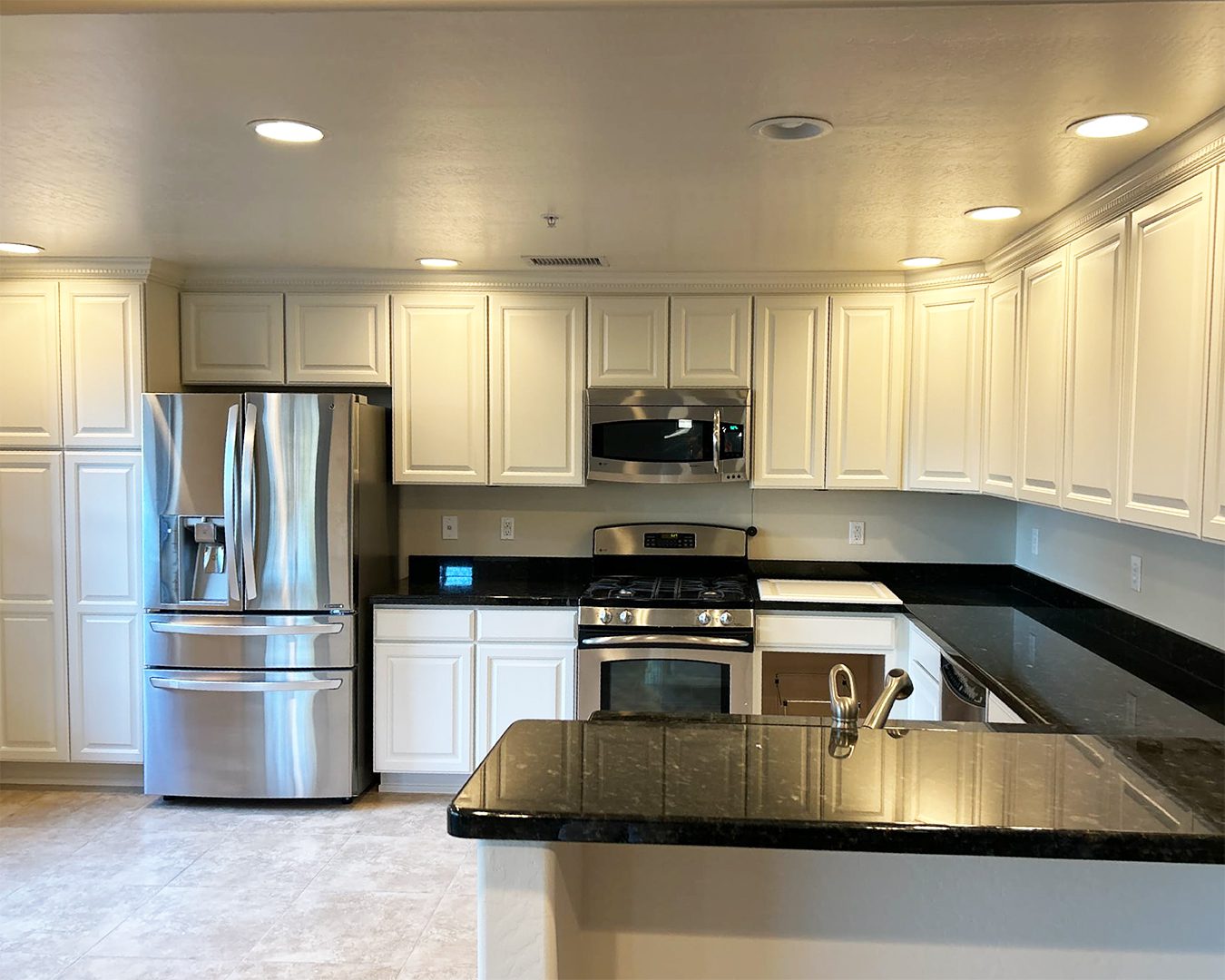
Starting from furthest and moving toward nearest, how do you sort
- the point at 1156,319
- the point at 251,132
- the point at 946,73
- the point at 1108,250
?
the point at 1108,250, the point at 1156,319, the point at 251,132, the point at 946,73

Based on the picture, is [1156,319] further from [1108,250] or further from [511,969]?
[511,969]

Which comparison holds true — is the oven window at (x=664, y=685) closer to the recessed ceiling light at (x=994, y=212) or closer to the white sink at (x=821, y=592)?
the white sink at (x=821, y=592)

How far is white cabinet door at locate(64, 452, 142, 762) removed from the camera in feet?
12.5

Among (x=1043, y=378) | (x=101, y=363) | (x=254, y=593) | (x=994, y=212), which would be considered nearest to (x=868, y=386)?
(x=1043, y=378)

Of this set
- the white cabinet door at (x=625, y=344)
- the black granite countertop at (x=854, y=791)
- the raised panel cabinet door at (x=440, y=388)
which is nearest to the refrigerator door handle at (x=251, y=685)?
the raised panel cabinet door at (x=440, y=388)

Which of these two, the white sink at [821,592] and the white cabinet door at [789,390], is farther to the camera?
the white cabinet door at [789,390]

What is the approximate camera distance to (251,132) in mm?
2039

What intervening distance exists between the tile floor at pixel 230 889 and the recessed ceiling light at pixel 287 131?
2.21 meters

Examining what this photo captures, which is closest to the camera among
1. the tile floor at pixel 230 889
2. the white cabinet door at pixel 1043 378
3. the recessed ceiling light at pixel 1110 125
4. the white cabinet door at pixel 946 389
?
the recessed ceiling light at pixel 1110 125

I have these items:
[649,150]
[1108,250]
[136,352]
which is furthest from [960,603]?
[136,352]

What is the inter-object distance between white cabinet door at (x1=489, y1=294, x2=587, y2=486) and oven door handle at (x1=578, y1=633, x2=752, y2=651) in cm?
71

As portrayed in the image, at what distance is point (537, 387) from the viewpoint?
3957mm

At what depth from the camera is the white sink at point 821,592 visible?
3709mm

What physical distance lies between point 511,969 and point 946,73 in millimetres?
1628
